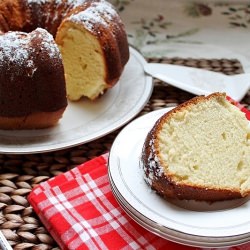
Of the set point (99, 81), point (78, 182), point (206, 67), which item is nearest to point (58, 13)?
point (99, 81)

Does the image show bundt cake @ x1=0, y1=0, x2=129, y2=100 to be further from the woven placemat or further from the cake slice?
the woven placemat

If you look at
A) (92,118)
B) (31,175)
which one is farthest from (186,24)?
(31,175)

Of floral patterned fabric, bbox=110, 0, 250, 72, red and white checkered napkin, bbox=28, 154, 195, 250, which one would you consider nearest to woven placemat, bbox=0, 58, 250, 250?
red and white checkered napkin, bbox=28, 154, 195, 250

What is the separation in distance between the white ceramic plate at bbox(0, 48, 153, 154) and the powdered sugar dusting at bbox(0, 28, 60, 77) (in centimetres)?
16

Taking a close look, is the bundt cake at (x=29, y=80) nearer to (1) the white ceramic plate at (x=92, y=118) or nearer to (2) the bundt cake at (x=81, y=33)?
(1) the white ceramic plate at (x=92, y=118)

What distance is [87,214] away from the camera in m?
1.06

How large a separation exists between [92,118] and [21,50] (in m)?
0.27

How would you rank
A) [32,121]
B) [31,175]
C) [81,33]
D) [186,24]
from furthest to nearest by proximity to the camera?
[186,24], [81,33], [32,121], [31,175]

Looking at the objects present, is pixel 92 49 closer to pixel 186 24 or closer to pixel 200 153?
pixel 200 153

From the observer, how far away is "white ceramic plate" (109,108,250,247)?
0.91 metres

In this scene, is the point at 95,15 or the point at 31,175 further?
the point at 95,15

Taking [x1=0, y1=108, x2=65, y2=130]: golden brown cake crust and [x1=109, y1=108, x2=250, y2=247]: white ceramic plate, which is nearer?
[x1=109, y1=108, x2=250, y2=247]: white ceramic plate

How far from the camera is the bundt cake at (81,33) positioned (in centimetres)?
145

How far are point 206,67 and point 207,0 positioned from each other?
433mm
